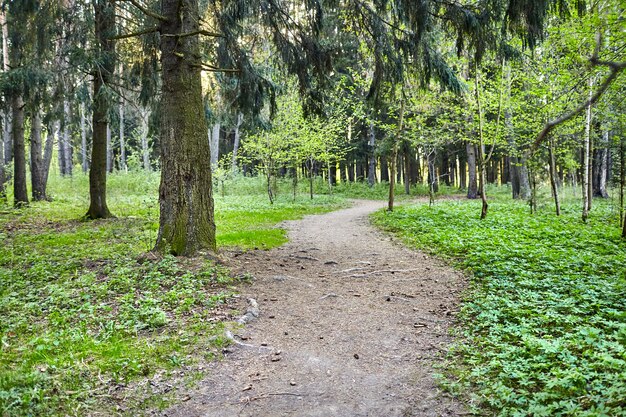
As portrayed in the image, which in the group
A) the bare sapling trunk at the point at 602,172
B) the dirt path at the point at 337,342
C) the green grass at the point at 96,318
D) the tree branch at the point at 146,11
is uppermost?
the tree branch at the point at 146,11

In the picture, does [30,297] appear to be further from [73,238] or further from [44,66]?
[44,66]

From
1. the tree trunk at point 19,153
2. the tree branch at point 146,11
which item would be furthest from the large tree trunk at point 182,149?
the tree trunk at point 19,153

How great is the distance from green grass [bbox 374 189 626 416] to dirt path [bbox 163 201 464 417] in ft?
1.14

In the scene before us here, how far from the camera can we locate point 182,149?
6957mm

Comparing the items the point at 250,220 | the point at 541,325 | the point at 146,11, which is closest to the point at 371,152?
the point at 250,220

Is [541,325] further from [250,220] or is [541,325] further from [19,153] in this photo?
[19,153]

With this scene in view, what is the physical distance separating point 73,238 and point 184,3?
584 centimetres

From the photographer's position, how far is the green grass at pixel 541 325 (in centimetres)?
300

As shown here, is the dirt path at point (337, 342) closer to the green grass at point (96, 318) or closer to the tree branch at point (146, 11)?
the green grass at point (96, 318)

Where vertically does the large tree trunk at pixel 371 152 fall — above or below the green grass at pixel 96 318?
above

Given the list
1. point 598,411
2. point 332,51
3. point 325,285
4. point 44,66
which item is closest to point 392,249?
point 325,285

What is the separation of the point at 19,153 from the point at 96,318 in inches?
495

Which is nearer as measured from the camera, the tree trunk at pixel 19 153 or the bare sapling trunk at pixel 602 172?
the tree trunk at pixel 19 153

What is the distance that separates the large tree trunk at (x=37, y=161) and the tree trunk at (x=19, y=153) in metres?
0.62
